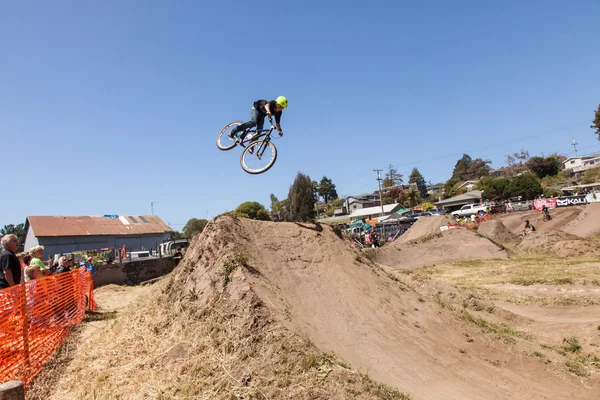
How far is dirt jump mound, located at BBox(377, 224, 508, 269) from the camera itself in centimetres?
2634

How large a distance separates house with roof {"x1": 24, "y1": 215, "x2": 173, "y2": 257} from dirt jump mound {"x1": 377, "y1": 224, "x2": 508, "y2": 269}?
34.2 m

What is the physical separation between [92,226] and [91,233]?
6.35ft

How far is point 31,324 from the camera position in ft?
23.1

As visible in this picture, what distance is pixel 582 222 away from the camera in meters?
32.1

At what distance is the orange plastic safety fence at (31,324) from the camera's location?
615cm

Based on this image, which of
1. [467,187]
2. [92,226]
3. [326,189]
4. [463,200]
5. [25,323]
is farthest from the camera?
[326,189]

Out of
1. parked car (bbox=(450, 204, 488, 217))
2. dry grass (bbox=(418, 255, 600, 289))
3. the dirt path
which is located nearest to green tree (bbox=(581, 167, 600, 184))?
parked car (bbox=(450, 204, 488, 217))

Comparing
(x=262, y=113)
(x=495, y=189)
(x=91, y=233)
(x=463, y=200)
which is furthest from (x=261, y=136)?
(x=463, y=200)

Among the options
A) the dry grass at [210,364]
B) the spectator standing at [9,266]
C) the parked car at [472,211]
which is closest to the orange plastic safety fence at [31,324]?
the spectator standing at [9,266]

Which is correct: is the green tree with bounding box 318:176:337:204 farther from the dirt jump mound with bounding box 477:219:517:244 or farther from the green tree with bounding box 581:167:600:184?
the dirt jump mound with bounding box 477:219:517:244

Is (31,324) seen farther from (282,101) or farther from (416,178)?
(416,178)

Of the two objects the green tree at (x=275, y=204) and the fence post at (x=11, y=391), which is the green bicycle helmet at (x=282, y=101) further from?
the green tree at (x=275, y=204)

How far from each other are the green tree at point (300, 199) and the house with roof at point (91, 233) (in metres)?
26.4

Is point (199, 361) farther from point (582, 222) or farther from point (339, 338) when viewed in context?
point (582, 222)
